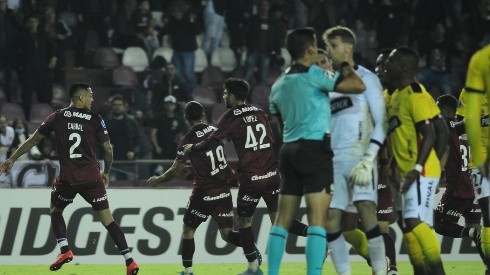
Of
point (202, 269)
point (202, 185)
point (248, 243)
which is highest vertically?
point (202, 185)

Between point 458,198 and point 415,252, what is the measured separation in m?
3.77

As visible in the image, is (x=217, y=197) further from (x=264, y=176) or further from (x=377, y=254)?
(x=377, y=254)

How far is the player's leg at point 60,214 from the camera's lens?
501 inches

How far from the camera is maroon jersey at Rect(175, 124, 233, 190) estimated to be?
1258cm

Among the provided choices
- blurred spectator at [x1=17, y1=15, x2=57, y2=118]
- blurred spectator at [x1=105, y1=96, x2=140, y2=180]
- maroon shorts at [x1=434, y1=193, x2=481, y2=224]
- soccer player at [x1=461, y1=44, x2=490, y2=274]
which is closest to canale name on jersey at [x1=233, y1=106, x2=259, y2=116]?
maroon shorts at [x1=434, y1=193, x2=481, y2=224]

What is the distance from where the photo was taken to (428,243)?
31.1ft

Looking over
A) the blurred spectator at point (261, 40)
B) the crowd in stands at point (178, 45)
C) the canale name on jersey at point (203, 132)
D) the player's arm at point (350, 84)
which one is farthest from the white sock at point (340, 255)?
the blurred spectator at point (261, 40)

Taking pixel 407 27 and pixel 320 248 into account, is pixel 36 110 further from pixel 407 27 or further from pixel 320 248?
pixel 320 248

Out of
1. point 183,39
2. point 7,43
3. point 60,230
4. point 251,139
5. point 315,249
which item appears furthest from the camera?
point 183,39

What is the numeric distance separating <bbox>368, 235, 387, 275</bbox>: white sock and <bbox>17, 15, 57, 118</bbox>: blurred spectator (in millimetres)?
11263

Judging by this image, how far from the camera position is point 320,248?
9141 mm

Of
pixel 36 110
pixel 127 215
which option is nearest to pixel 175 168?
pixel 127 215

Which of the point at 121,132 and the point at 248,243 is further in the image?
the point at 121,132

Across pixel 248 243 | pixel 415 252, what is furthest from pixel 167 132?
pixel 415 252
